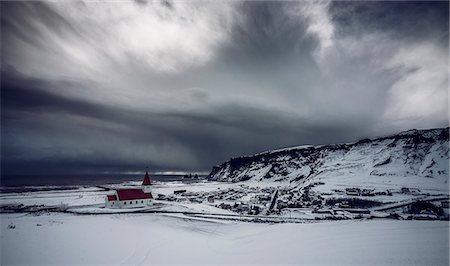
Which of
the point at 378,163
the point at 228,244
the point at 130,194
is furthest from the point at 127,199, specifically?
the point at 378,163

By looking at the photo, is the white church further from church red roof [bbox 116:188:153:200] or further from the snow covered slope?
the snow covered slope

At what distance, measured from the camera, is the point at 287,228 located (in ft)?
104

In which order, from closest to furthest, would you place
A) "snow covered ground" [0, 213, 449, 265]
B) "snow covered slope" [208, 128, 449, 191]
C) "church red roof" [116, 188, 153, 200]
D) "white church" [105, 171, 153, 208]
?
1. "snow covered ground" [0, 213, 449, 265]
2. "white church" [105, 171, 153, 208]
3. "church red roof" [116, 188, 153, 200]
4. "snow covered slope" [208, 128, 449, 191]

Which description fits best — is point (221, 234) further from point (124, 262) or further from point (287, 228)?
point (124, 262)

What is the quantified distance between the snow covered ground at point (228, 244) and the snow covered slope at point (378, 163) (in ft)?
188

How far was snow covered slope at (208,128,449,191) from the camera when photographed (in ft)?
270

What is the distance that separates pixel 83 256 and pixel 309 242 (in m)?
22.0

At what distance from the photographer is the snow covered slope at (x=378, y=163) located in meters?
82.4

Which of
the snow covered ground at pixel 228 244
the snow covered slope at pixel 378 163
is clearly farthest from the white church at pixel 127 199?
the snow covered slope at pixel 378 163

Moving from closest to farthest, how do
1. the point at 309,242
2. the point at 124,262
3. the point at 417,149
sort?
the point at 124,262 < the point at 309,242 < the point at 417,149

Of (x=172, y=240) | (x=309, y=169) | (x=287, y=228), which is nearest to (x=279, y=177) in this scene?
(x=309, y=169)

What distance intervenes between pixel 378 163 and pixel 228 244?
103 metres

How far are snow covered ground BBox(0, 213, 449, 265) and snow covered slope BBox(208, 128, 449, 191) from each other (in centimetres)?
5720

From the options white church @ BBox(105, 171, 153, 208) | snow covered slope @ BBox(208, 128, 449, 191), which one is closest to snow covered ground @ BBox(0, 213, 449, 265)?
white church @ BBox(105, 171, 153, 208)
